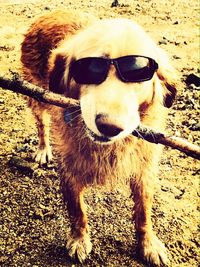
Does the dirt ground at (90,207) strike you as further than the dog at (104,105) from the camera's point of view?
Yes

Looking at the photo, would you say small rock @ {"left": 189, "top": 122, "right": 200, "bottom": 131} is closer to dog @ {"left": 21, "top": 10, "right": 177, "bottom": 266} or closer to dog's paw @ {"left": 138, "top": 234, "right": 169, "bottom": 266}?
dog @ {"left": 21, "top": 10, "right": 177, "bottom": 266}

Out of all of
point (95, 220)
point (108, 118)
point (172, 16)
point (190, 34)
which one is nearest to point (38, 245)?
point (95, 220)

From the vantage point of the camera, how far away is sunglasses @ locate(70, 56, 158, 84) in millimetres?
2160

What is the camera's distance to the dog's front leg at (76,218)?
3047mm

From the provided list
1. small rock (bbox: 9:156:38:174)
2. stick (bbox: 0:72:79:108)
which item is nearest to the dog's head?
stick (bbox: 0:72:79:108)

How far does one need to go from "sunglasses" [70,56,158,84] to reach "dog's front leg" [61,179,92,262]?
1.10 meters

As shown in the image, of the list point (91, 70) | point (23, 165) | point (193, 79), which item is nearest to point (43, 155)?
point (23, 165)

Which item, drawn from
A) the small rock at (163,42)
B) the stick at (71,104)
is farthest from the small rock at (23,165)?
the small rock at (163,42)

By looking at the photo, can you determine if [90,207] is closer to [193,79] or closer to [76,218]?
[76,218]

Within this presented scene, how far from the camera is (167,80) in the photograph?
266cm

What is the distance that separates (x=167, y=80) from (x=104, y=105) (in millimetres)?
844

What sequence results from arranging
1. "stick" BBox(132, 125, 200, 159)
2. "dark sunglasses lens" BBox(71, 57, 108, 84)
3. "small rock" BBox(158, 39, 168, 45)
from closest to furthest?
"stick" BBox(132, 125, 200, 159), "dark sunglasses lens" BBox(71, 57, 108, 84), "small rock" BBox(158, 39, 168, 45)

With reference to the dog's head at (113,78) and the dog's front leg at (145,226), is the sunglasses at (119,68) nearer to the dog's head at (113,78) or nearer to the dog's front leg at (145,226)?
the dog's head at (113,78)

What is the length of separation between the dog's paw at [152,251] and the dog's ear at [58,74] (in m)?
1.42
